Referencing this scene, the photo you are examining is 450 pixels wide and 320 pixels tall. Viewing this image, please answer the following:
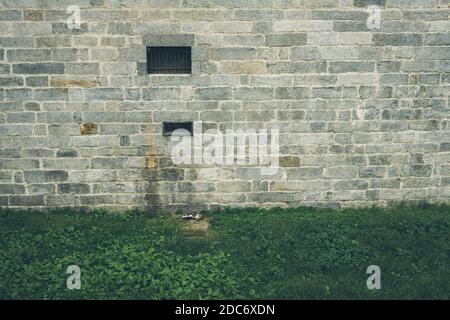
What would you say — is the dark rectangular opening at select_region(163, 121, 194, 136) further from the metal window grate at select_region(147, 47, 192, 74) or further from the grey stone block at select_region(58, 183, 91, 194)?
the grey stone block at select_region(58, 183, 91, 194)

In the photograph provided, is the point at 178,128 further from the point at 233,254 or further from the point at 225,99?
the point at 233,254

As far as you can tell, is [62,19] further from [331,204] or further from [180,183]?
[331,204]

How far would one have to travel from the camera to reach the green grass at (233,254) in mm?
5207

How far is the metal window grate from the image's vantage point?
6.56 m

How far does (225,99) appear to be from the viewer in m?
6.69

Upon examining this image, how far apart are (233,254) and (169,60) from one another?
3.13 meters

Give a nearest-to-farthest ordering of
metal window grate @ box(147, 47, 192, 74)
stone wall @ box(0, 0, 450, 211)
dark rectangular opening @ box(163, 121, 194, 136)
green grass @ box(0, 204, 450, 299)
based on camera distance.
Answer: green grass @ box(0, 204, 450, 299) < stone wall @ box(0, 0, 450, 211) < metal window grate @ box(147, 47, 192, 74) < dark rectangular opening @ box(163, 121, 194, 136)

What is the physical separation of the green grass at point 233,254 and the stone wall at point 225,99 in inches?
18.8

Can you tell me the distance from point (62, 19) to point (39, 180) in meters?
2.56

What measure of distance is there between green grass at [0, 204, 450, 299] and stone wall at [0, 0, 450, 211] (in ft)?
1.57
